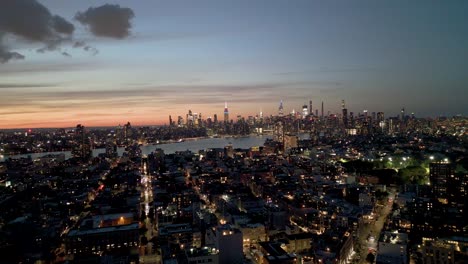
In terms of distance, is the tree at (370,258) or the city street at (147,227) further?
the city street at (147,227)

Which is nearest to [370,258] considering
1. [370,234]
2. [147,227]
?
[370,234]

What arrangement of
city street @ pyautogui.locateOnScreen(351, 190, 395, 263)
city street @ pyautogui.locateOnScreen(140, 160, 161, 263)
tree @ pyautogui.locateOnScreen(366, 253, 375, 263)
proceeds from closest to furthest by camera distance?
Result: tree @ pyautogui.locateOnScreen(366, 253, 375, 263)
city street @ pyautogui.locateOnScreen(140, 160, 161, 263)
city street @ pyautogui.locateOnScreen(351, 190, 395, 263)

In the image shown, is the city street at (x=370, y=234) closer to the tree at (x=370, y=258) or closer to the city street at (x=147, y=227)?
the tree at (x=370, y=258)

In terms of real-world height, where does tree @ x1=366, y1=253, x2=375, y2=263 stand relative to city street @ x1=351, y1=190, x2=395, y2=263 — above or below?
above

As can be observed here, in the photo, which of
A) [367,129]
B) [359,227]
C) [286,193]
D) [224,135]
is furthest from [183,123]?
[359,227]

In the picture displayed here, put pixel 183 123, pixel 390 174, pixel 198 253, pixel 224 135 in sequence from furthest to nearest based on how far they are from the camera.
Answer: pixel 183 123
pixel 224 135
pixel 390 174
pixel 198 253

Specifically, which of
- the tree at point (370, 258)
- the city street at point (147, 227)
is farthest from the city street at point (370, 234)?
the city street at point (147, 227)

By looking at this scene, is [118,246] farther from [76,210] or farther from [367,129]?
[367,129]

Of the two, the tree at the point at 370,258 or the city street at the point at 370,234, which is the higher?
the tree at the point at 370,258

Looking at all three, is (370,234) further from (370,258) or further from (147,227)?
(147,227)

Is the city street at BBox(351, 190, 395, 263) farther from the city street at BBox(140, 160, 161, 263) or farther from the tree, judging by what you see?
the city street at BBox(140, 160, 161, 263)

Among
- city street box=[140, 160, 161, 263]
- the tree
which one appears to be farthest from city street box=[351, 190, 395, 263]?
city street box=[140, 160, 161, 263]
